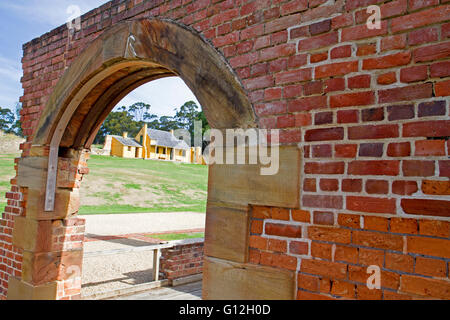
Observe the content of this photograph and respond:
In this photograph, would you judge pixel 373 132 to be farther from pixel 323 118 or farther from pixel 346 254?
pixel 346 254

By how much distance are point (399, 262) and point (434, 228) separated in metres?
0.24

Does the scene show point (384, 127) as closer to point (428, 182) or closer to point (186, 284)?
point (428, 182)

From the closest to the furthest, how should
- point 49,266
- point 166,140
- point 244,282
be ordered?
point 244,282 → point 49,266 → point 166,140

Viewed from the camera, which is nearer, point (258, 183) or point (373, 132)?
point (373, 132)

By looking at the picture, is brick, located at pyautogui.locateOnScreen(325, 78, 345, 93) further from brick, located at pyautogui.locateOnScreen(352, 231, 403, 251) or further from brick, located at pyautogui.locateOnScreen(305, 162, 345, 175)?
brick, located at pyautogui.locateOnScreen(352, 231, 403, 251)

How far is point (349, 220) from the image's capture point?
6.12 feet

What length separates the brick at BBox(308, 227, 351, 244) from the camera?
6.15 ft

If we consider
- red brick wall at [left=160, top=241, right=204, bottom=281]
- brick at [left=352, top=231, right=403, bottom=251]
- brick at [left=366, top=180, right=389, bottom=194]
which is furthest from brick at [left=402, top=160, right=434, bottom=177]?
red brick wall at [left=160, top=241, right=204, bottom=281]

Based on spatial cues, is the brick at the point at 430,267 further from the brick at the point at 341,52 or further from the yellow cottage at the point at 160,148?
the yellow cottage at the point at 160,148

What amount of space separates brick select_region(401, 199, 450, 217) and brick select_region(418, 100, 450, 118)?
431mm

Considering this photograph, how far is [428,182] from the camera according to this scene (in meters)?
1.66

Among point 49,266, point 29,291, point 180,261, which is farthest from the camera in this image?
point 180,261

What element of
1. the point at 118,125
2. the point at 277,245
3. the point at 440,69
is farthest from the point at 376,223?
the point at 118,125

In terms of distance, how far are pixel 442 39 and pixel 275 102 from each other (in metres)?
0.96
